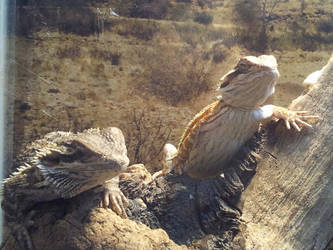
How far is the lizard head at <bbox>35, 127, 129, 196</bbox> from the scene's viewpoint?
1451 mm

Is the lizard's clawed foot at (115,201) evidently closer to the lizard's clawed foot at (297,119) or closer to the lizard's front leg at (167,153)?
the lizard's front leg at (167,153)

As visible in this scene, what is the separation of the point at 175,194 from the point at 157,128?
3.21ft

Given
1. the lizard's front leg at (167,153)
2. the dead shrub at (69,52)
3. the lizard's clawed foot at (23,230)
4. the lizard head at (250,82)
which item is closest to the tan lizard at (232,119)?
the lizard head at (250,82)

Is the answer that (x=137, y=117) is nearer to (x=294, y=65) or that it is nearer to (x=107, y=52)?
(x=107, y=52)

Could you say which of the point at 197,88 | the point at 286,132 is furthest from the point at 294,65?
the point at 286,132

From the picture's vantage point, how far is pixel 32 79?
247 centimetres

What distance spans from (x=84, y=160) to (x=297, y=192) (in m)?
1.21

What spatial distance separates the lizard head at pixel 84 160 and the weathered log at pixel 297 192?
32.4 inches

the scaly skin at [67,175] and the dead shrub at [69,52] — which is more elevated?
the dead shrub at [69,52]

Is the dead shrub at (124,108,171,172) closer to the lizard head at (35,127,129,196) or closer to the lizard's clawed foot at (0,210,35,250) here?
the lizard head at (35,127,129,196)

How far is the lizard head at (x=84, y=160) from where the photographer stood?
1.45 meters

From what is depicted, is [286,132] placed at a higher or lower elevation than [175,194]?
higher

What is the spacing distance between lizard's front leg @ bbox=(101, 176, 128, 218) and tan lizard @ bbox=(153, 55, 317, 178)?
440 millimetres

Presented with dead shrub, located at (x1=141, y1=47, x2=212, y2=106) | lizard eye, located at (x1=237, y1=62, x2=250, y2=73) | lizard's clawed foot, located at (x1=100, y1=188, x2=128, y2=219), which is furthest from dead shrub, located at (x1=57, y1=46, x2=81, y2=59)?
lizard eye, located at (x1=237, y1=62, x2=250, y2=73)
